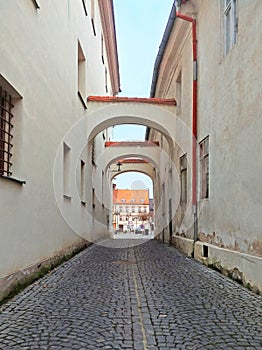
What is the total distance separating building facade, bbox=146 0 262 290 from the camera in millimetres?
6539

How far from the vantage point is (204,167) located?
10.4m

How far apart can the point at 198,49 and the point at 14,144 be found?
6.28m

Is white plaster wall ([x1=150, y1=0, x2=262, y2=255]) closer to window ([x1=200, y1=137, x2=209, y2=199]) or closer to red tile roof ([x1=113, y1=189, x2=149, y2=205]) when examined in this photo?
window ([x1=200, y1=137, x2=209, y2=199])

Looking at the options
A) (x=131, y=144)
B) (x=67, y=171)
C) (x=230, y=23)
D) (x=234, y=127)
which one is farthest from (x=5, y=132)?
(x=131, y=144)

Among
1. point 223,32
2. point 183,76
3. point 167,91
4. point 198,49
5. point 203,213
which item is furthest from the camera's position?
point 167,91

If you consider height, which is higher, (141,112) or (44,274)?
(141,112)

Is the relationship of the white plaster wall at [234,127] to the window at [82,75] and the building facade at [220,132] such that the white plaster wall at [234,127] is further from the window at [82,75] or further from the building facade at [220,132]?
the window at [82,75]

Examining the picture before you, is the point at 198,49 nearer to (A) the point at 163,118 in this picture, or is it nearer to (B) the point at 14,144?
(A) the point at 163,118

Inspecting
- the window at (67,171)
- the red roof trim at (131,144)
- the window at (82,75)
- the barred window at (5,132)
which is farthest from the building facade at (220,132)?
the red roof trim at (131,144)

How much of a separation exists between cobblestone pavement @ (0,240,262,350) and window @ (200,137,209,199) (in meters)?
2.77

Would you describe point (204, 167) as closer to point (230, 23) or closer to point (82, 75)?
point (230, 23)

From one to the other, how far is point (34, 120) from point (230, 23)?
400 cm

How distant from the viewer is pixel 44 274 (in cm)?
759

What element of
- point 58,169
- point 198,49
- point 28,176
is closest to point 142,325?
point 28,176
